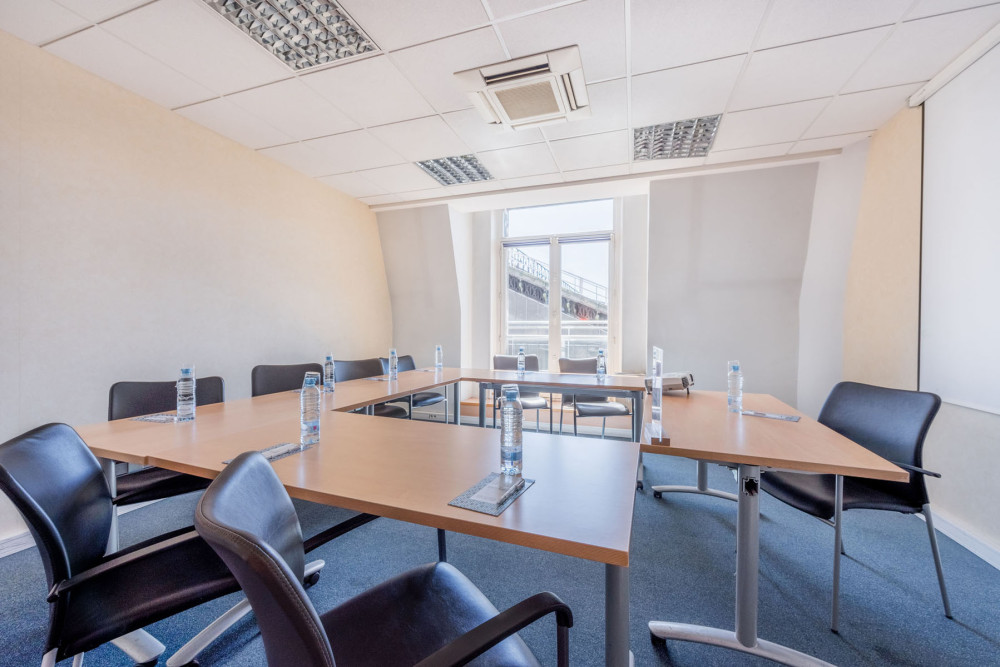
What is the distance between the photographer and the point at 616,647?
3.00 ft

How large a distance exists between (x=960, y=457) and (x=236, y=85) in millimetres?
4891

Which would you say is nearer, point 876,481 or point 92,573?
point 92,573

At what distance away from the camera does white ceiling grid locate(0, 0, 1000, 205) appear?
1879 millimetres

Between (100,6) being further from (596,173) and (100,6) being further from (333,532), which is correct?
(596,173)

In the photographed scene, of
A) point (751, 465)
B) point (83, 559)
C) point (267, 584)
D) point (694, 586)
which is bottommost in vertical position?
point (694, 586)

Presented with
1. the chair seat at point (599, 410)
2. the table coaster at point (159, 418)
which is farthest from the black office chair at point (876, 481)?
the table coaster at point (159, 418)

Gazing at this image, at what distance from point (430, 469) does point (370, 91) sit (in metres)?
2.44

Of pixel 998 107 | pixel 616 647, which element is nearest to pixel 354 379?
pixel 616 647

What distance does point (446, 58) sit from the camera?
2.19 meters

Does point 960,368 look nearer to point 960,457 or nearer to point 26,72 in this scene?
point 960,457

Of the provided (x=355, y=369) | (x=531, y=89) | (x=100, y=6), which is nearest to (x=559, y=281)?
(x=355, y=369)

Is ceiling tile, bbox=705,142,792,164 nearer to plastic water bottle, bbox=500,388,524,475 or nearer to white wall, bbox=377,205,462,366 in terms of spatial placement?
white wall, bbox=377,205,462,366

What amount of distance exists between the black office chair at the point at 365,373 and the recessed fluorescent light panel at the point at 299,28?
2.27 m

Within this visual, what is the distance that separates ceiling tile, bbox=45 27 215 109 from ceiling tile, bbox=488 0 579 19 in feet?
6.48
